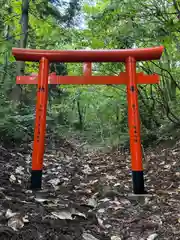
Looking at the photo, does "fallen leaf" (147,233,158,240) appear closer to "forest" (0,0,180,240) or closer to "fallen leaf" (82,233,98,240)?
"forest" (0,0,180,240)

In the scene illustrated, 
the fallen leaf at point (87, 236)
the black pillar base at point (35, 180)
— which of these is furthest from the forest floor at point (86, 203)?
the black pillar base at point (35, 180)

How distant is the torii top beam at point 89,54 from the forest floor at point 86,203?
200cm

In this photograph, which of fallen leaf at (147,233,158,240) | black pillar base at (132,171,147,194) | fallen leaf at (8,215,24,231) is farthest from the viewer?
black pillar base at (132,171,147,194)

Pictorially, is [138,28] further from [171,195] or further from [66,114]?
[66,114]

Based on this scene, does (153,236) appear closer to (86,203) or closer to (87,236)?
(87,236)

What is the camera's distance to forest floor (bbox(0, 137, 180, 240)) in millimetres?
2303

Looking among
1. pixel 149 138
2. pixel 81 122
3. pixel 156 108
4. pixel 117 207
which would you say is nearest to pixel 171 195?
pixel 117 207

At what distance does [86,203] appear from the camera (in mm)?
3332

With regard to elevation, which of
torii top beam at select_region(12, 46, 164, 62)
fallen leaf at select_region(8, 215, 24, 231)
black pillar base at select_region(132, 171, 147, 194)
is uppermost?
torii top beam at select_region(12, 46, 164, 62)

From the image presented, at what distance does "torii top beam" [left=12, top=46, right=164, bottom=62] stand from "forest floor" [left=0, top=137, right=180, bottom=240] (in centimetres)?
200

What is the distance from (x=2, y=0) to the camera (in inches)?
268

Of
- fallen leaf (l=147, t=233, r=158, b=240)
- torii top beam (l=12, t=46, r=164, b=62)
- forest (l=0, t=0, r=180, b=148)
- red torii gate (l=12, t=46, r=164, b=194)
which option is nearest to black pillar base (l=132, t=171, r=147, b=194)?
red torii gate (l=12, t=46, r=164, b=194)

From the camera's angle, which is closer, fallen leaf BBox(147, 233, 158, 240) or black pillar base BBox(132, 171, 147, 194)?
fallen leaf BBox(147, 233, 158, 240)

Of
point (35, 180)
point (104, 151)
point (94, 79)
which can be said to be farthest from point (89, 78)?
point (104, 151)
